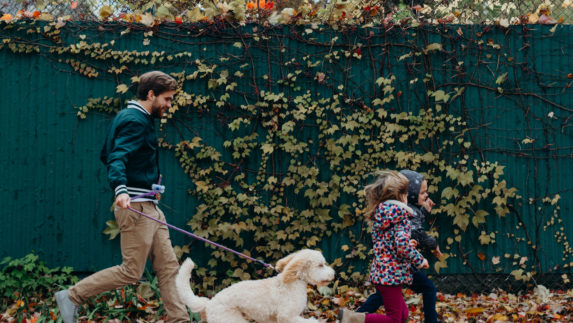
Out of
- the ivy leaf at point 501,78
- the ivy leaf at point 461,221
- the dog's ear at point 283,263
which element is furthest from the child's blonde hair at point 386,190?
the ivy leaf at point 501,78

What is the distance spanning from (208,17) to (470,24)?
2.68m

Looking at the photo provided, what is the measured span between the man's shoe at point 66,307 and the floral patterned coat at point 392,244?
2.08 meters

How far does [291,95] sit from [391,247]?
225cm

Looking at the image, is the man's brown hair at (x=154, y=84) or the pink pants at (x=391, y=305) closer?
the pink pants at (x=391, y=305)

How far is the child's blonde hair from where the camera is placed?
354 cm

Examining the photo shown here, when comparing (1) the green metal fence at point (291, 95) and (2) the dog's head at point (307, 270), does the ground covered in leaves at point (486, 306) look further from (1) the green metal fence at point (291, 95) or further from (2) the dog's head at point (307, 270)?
(2) the dog's head at point (307, 270)

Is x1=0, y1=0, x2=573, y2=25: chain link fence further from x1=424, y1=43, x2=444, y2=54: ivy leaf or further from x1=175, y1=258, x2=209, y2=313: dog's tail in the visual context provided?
x1=175, y1=258, x2=209, y2=313: dog's tail

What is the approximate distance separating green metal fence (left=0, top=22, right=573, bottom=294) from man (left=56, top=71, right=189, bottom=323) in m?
1.50

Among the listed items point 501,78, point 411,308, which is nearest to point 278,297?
point 411,308

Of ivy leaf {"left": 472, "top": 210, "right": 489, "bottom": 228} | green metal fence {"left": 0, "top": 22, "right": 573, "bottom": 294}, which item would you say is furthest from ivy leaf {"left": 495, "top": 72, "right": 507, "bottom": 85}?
ivy leaf {"left": 472, "top": 210, "right": 489, "bottom": 228}

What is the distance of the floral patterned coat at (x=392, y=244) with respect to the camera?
3.39m

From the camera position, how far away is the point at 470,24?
17.2ft

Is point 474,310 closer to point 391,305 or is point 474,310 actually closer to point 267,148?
point 391,305

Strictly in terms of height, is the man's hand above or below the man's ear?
below
